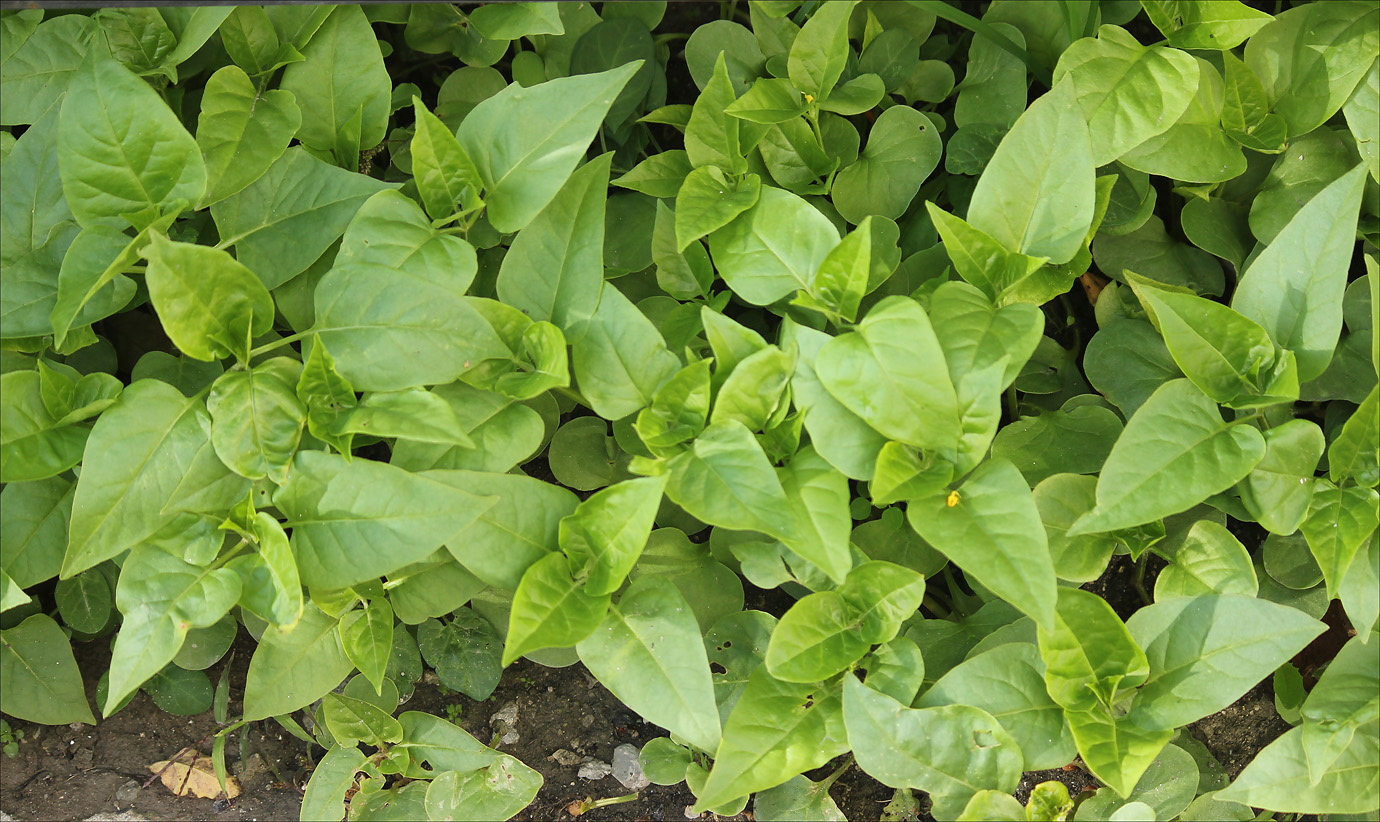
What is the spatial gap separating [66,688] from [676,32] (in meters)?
2.00

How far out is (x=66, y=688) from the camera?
1.98 metres

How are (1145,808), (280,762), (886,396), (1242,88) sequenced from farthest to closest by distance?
(280,762), (1242,88), (1145,808), (886,396)

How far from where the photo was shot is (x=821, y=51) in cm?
187

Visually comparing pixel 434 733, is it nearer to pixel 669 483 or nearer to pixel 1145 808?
pixel 669 483

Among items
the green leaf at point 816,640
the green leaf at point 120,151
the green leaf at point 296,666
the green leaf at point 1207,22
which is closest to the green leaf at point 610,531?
the green leaf at point 816,640

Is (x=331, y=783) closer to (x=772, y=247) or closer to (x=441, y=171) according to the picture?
(x=441, y=171)

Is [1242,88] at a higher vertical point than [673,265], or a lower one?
higher

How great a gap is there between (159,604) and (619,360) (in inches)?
35.9

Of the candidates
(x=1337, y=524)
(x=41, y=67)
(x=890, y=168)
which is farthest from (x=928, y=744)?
(x=41, y=67)

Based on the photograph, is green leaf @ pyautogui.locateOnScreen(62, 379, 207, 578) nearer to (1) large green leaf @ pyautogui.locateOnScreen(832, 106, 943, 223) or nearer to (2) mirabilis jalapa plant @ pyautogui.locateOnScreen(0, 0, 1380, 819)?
(2) mirabilis jalapa plant @ pyautogui.locateOnScreen(0, 0, 1380, 819)

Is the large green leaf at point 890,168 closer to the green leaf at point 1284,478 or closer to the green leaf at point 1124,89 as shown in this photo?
the green leaf at point 1124,89

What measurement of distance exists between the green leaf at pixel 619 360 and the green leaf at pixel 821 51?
61cm

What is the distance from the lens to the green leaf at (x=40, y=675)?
77.3 inches

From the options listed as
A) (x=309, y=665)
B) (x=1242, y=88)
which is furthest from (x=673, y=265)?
(x=1242, y=88)
